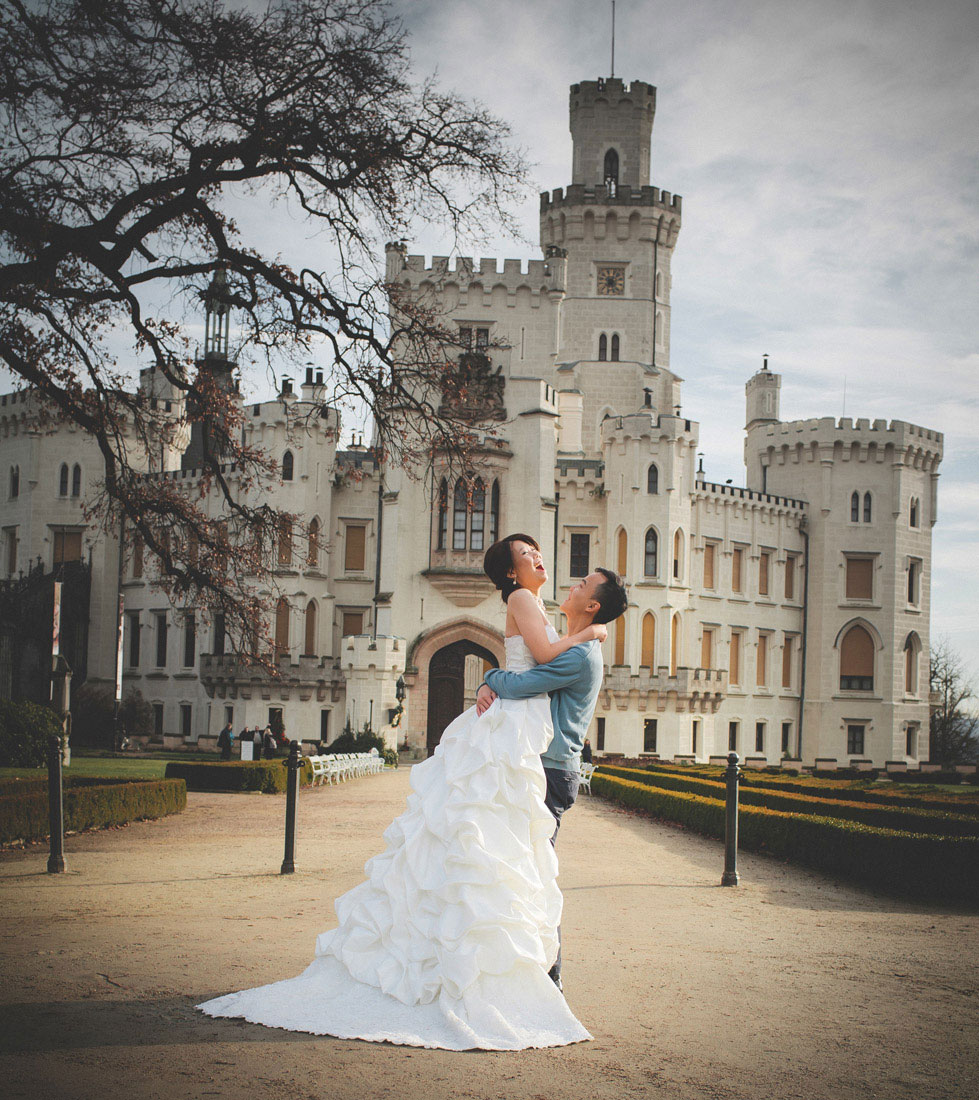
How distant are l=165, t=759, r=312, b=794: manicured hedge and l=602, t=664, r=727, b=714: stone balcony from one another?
63.5ft

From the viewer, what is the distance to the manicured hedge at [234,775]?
23031mm

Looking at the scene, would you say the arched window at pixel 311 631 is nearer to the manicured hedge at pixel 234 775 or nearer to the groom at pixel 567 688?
the manicured hedge at pixel 234 775

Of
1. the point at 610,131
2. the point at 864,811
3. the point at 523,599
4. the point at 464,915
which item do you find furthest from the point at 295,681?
the point at 464,915


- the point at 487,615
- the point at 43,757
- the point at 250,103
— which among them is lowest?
the point at 43,757

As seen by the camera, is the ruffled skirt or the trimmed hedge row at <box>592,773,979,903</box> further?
the trimmed hedge row at <box>592,773,979,903</box>

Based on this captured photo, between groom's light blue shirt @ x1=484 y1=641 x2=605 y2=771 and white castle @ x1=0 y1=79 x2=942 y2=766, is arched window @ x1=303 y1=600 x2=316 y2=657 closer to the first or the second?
white castle @ x1=0 y1=79 x2=942 y2=766

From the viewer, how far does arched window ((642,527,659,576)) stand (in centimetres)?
4284

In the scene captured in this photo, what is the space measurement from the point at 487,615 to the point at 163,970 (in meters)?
33.5

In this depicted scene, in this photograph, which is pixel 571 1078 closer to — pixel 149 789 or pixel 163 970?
pixel 163 970

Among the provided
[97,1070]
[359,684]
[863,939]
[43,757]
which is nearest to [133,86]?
[97,1070]

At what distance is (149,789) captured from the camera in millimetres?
16047

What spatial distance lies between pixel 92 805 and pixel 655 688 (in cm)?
2916

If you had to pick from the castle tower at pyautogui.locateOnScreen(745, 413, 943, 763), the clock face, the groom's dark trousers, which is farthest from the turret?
the groom's dark trousers

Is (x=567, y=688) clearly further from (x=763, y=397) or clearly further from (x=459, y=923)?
(x=763, y=397)
